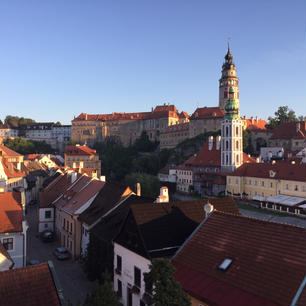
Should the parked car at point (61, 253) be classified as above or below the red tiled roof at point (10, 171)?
below

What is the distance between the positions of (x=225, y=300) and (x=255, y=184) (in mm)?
48730

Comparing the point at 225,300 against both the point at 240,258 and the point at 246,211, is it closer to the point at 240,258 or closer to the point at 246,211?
the point at 240,258

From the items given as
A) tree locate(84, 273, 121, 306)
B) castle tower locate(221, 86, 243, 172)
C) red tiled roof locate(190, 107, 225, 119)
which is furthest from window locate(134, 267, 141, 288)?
red tiled roof locate(190, 107, 225, 119)

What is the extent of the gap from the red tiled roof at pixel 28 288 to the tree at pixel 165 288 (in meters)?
3.33

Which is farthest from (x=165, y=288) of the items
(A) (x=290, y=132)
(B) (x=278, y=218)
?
(A) (x=290, y=132)

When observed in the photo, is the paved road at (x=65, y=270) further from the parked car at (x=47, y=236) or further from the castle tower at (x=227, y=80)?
the castle tower at (x=227, y=80)

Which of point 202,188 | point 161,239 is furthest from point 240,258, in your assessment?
point 202,188

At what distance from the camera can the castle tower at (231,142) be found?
6569 centimetres

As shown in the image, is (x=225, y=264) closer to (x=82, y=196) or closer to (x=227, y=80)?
(x=82, y=196)

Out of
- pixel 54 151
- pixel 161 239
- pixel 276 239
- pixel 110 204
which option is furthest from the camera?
pixel 54 151

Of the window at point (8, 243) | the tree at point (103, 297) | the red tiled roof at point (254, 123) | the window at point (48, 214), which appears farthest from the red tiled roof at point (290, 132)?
the tree at point (103, 297)

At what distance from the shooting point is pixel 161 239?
14.5 m

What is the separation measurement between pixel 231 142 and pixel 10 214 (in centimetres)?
5249

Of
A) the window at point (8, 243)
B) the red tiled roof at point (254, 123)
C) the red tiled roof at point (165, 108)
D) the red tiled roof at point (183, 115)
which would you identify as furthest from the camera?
the red tiled roof at point (165, 108)
